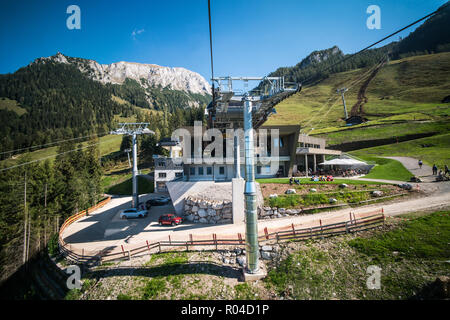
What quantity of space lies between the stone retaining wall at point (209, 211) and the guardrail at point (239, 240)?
15.3ft

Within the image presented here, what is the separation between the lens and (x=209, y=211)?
72.4 ft

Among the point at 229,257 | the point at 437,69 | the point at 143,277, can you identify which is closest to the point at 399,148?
the point at 229,257

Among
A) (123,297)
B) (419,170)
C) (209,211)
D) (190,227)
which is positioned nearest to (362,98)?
(419,170)

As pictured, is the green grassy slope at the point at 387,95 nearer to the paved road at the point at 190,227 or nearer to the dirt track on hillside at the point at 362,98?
the dirt track on hillside at the point at 362,98

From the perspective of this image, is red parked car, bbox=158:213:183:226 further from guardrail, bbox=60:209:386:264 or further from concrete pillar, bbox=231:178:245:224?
concrete pillar, bbox=231:178:245:224

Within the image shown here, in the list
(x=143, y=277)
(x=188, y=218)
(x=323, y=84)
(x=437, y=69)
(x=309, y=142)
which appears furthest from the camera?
(x=323, y=84)

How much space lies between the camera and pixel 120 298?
40.5ft

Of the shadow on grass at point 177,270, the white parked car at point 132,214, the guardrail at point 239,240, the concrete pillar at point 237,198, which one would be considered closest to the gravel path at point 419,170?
the guardrail at point 239,240

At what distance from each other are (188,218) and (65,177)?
34.0 meters

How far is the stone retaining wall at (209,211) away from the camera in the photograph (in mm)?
Answer: 21703

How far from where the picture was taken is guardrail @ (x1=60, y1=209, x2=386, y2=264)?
1489 centimetres
